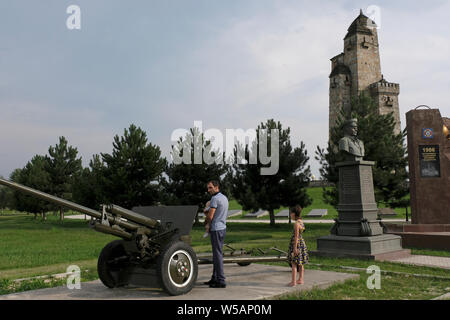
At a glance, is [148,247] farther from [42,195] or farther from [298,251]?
[298,251]

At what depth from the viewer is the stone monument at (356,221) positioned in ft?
33.5

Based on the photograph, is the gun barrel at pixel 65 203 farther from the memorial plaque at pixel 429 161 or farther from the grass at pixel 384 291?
the memorial plaque at pixel 429 161

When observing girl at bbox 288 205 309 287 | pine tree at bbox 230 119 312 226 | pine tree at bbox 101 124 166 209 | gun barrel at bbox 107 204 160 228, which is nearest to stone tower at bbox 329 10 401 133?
pine tree at bbox 230 119 312 226

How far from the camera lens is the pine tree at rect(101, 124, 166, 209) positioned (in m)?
27.9

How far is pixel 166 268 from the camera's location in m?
5.01

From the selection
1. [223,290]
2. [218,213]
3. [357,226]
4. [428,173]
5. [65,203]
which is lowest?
[223,290]

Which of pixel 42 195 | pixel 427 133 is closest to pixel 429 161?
pixel 427 133

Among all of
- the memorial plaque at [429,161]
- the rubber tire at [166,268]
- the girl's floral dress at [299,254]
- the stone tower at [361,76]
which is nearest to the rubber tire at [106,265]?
the rubber tire at [166,268]

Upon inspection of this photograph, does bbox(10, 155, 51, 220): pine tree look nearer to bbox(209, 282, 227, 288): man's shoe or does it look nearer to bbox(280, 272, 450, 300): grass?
bbox(209, 282, 227, 288): man's shoe

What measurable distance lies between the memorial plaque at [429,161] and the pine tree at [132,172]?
19.0 metres

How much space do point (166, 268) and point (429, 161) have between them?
1334 cm

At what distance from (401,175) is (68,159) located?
116 feet

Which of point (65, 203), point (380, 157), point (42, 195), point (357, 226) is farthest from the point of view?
point (380, 157)

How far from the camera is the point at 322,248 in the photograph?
1109cm
